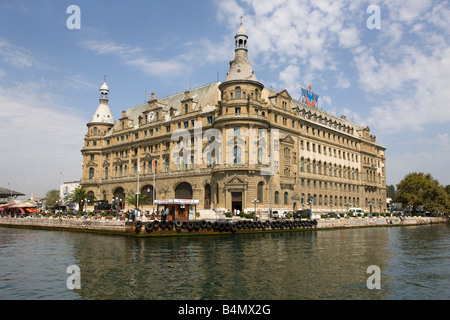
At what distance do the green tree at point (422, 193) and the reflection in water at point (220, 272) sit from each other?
91558 millimetres

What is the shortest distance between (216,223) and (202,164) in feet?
93.9

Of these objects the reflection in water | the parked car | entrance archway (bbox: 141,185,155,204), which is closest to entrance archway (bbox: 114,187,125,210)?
entrance archway (bbox: 141,185,155,204)

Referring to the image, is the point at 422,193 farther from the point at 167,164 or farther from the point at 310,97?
the point at 167,164

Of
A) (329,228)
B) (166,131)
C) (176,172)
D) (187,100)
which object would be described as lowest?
(329,228)

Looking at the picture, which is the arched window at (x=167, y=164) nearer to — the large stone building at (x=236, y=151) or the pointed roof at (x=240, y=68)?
the large stone building at (x=236, y=151)

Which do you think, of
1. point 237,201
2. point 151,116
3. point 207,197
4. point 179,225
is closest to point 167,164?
point 151,116

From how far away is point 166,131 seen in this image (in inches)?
3797

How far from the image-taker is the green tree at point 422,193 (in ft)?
405

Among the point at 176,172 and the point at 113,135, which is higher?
the point at 113,135

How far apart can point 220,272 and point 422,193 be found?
117783 mm

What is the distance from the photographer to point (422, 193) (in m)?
124

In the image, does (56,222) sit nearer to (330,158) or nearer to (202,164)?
→ (202,164)

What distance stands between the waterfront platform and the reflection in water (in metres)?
11.7
